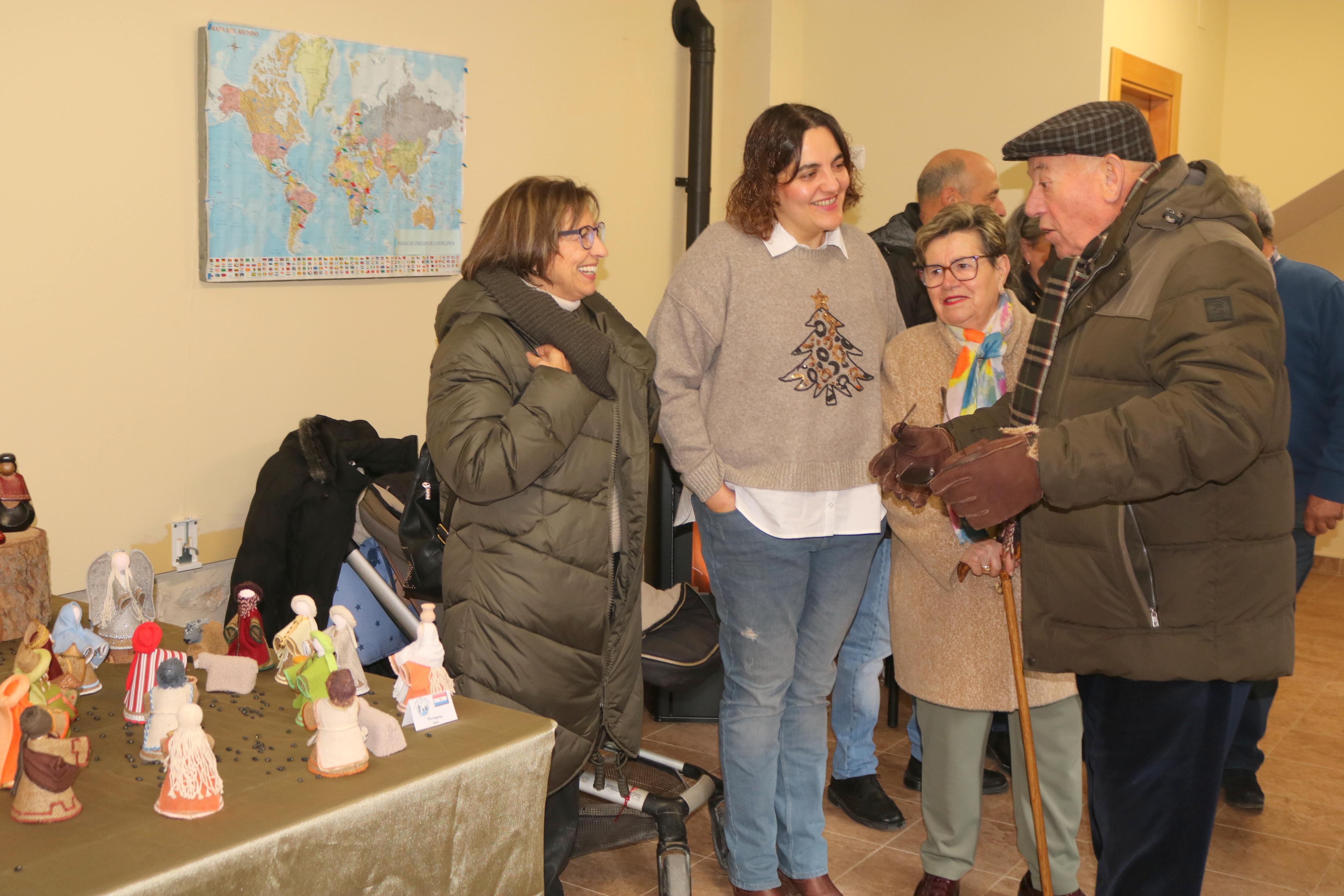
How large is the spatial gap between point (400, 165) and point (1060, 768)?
7.99 ft

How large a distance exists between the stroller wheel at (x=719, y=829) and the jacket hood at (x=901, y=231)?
147 cm

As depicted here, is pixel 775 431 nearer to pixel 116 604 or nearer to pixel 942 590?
pixel 942 590

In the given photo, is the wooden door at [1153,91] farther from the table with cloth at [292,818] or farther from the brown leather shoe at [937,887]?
the table with cloth at [292,818]

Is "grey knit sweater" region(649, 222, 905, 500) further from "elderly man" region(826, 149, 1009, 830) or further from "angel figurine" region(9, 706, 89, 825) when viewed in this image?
"angel figurine" region(9, 706, 89, 825)

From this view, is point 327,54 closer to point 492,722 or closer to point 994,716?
point 492,722

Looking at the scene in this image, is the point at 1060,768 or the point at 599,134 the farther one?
the point at 599,134

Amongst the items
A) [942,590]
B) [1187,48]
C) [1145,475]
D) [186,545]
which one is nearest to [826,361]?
[942,590]

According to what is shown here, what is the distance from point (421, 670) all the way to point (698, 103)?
127 inches

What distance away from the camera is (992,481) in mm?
1511

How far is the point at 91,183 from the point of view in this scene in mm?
2684

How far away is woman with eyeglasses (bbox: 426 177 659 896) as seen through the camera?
75.5 inches

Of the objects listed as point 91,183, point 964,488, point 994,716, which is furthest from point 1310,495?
point 91,183

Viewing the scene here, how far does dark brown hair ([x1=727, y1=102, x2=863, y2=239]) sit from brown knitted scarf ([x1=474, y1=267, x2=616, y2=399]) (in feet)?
1.32

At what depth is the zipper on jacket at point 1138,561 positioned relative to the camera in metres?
1.59
